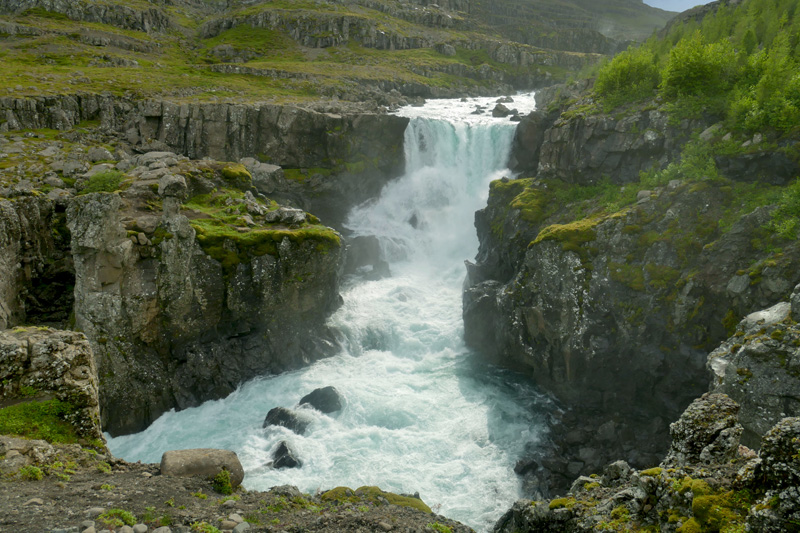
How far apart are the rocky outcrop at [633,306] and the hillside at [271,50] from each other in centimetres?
5847

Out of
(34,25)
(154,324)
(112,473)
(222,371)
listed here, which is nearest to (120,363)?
(154,324)

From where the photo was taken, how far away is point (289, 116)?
55938 mm

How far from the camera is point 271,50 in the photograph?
4572 inches

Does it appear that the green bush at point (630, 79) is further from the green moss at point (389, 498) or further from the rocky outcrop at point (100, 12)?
the rocky outcrop at point (100, 12)

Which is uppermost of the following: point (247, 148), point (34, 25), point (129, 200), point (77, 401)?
point (34, 25)

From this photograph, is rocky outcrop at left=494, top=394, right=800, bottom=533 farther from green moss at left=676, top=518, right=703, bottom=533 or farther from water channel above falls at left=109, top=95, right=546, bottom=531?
water channel above falls at left=109, top=95, right=546, bottom=531

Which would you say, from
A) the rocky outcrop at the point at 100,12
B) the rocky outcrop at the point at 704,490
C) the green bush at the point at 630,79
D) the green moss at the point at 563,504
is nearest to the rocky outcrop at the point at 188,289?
the rocky outcrop at the point at 704,490

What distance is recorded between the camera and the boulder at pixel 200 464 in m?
15.9

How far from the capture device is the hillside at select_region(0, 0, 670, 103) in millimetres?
75125

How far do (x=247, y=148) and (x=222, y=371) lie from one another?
3433 centimetres

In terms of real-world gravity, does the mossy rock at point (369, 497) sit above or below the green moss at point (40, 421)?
below

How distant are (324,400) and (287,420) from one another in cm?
261

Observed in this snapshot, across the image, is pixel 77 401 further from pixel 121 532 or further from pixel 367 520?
pixel 367 520

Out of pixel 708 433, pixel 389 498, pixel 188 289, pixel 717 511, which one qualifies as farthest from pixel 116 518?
pixel 188 289
